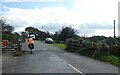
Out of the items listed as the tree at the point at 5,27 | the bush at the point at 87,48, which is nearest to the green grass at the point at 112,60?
the bush at the point at 87,48

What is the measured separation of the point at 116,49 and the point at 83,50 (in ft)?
23.2

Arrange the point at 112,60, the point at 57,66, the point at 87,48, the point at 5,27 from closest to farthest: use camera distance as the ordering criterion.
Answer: the point at 57,66 → the point at 112,60 → the point at 87,48 → the point at 5,27

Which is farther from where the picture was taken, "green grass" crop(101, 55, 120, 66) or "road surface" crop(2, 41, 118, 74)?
"green grass" crop(101, 55, 120, 66)

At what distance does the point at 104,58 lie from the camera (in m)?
23.8

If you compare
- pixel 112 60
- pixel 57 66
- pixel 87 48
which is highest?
pixel 87 48

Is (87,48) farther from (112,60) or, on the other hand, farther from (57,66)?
(57,66)

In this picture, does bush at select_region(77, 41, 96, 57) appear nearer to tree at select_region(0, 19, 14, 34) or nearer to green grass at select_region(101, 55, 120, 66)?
green grass at select_region(101, 55, 120, 66)

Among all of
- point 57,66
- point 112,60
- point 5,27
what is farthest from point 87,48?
point 5,27

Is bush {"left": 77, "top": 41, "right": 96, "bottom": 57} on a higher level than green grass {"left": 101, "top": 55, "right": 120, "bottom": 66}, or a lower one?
higher

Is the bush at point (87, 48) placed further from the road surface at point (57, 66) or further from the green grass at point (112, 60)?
the road surface at point (57, 66)

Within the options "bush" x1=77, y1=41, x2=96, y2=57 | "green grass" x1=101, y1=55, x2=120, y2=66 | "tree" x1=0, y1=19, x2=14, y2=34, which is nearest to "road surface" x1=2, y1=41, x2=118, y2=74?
"green grass" x1=101, y1=55, x2=120, y2=66

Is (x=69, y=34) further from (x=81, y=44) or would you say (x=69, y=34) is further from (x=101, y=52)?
(x=101, y=52)

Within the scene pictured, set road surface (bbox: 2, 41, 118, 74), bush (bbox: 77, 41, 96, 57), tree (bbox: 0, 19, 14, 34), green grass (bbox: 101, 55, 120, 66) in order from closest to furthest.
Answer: road surface (bbox: 2, 41, 118, 74), green grass (bbox: 101, 55, 120, 66), bush (bbox: 77, 41, 96, 57), tree (bbox: 0, 19, 14, 34)

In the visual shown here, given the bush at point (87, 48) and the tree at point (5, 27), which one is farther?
the tree at point (5, 27)
